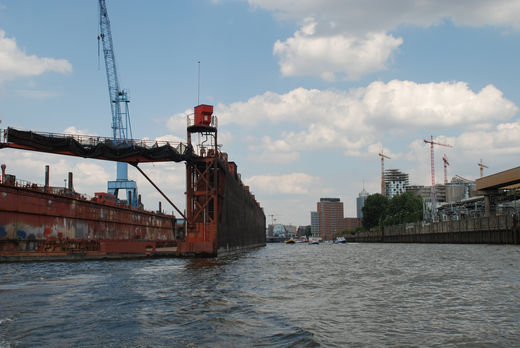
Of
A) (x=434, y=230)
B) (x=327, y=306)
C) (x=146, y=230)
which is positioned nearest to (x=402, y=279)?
(x=327, y=306)

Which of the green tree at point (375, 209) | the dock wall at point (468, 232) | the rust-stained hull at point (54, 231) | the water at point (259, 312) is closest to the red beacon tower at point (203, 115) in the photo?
the rust-stained hull at point (54, 231)

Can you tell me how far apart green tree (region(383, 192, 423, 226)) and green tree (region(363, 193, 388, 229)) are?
4.29 m

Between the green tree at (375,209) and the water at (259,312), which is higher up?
the green tree at (375,209)

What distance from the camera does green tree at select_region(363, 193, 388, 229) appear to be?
190 metres

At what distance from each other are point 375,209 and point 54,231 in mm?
161792

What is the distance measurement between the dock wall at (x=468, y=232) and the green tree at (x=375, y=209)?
55.5 m

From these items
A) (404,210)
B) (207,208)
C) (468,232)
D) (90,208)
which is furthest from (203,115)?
(404,210)

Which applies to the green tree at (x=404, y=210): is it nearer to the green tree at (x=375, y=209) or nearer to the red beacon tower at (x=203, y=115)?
the green tree at (x=375, y=209)

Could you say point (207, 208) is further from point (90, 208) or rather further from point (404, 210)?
point (404, 210)

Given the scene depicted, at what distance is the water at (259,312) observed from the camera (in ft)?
37.2

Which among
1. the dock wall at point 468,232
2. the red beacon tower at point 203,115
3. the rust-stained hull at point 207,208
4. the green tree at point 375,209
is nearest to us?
the rust-stained hull at point 207,208

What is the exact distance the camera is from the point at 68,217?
49656 mm

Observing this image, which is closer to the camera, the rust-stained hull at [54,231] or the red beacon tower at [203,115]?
the rust-stained hull at [54,231]

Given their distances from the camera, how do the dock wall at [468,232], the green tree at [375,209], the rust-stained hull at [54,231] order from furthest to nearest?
the green tree at [375,209], the dock wall at [468,232], the rust-stained hull at [54,231]
